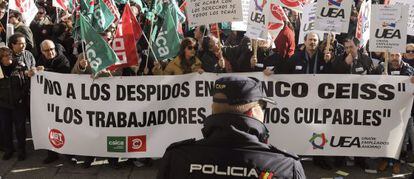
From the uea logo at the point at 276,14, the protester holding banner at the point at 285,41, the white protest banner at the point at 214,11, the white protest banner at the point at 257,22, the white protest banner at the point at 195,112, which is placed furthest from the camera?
the protester holding banner at the point at 285,41

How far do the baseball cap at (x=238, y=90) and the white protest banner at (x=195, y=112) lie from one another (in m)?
4.06

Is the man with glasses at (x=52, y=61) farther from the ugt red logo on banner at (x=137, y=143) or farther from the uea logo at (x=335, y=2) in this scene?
the uea logo at (x=335, y=2)

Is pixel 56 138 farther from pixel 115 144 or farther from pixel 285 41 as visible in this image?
pixel 285 41

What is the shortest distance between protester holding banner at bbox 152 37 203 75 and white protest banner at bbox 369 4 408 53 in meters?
2.35

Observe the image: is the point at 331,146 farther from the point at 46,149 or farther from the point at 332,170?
the point at 46,149

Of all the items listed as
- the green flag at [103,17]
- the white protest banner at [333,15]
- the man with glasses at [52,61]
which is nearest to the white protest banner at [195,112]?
the man with glasses at [52,61]

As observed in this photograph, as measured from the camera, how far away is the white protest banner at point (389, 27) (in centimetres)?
658

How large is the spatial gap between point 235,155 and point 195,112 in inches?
170

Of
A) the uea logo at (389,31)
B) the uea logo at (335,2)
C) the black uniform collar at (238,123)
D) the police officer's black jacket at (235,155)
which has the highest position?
the uea logo at (335,2)

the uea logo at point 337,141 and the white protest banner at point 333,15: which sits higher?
the white protest banner at point 333,15

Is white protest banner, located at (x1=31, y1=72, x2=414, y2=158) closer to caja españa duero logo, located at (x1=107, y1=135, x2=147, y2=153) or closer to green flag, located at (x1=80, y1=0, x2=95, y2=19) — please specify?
caja españa duero logo, located at (x1=107, y1=135, x2=147, y2=153)

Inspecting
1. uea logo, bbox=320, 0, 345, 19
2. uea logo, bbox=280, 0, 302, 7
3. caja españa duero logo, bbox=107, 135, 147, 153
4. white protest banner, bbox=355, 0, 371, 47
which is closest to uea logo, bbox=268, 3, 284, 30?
uea logo, bbox=280, 0, 302, 7

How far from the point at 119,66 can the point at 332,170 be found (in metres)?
3.13

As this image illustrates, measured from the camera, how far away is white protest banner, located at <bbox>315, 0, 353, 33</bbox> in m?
6.89
